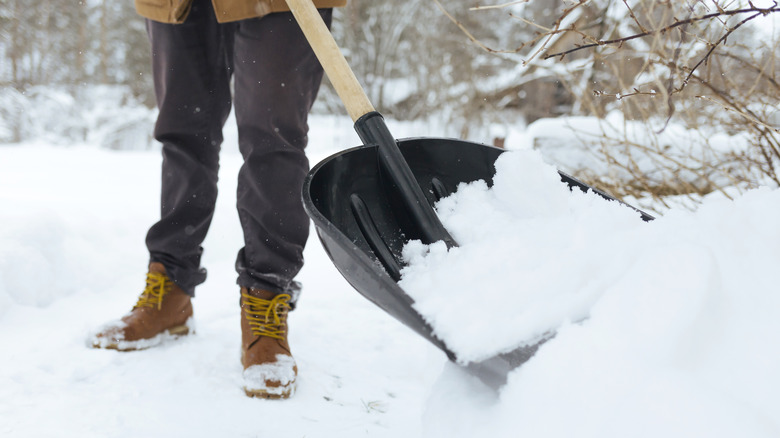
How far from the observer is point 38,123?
9156 mm

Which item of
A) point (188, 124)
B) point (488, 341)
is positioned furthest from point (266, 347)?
point (488, 341)

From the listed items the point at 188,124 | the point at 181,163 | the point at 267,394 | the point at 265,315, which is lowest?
the point at 267,394

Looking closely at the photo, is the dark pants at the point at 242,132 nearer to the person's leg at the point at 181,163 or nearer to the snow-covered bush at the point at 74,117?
the person's leg at the point at 181,163

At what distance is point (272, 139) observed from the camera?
4.01ft

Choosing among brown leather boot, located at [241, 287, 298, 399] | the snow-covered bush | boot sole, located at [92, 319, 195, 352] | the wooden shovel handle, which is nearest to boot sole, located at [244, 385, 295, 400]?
brown leather boot, located at [241, 287, 298, 399]

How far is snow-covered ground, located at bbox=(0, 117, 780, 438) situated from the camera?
21.6 inches

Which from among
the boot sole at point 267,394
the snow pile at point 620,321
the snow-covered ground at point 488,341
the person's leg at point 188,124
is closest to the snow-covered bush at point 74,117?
the snow-covered ground at point 488,341

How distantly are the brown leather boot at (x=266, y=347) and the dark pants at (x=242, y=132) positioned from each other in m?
0.04

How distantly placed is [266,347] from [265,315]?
80mm

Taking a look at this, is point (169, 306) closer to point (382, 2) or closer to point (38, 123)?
point (38, 123)

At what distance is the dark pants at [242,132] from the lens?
3.95 feet

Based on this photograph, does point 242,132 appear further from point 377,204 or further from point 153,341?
point 153,341

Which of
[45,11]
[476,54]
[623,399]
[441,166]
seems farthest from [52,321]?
[45,11]

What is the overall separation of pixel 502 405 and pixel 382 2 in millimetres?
12350
